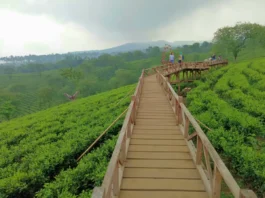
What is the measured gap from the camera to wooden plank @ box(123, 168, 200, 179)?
5.05 meters

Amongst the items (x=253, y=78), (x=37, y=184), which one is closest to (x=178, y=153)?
(x=37, y=184)

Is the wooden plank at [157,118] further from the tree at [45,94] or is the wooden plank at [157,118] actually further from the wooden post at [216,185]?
the tree at [45,94]

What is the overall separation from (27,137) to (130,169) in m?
12.4

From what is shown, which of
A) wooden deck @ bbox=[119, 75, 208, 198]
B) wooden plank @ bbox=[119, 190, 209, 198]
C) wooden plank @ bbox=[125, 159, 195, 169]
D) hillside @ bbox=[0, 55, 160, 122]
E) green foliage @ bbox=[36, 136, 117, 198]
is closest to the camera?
Answer: wooden plank @ bbox=[119, 190, 209, 198]

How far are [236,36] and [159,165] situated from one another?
2341 inches

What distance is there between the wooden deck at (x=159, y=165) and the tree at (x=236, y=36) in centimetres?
5276

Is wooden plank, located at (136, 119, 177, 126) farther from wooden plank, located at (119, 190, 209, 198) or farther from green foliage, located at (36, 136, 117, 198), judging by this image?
wooden plank, located at (119, 190, 209, 198)

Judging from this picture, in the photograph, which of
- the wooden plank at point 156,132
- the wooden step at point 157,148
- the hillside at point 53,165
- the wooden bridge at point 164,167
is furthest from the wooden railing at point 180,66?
the wooden step at point 157,148

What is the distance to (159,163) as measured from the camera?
5.63 metres

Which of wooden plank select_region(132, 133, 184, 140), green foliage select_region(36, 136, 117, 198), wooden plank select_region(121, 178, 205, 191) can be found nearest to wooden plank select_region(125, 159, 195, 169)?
wooden plank select_region(121, 178, 205, 191)

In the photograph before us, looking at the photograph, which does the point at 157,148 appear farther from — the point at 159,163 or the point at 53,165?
the point at 53,165

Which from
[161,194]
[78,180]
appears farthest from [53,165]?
[161,194]

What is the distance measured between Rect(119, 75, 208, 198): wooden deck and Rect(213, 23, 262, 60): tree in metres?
52.8

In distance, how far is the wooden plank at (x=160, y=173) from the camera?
5.05m
